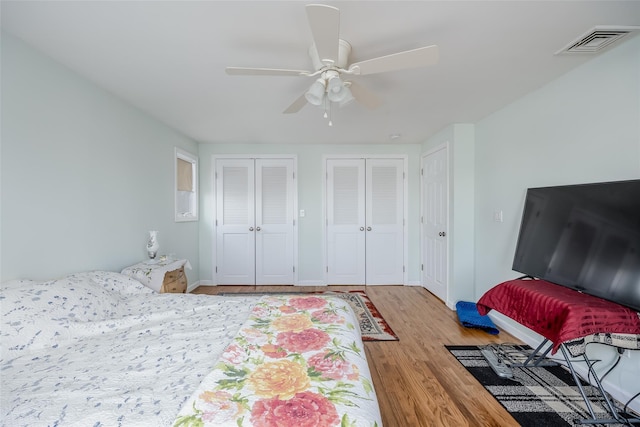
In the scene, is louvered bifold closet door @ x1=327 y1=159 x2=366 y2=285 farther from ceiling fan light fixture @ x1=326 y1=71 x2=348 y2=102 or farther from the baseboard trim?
ceiling fan light fixture @ x1=326 y1=71 x2=348 y2=102

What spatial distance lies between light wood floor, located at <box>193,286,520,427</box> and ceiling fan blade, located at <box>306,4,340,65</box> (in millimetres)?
2150

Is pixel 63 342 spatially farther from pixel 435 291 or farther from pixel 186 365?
pixel 435 291

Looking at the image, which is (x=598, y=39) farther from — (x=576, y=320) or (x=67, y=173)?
(x=67, y=173)

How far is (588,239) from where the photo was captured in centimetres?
168

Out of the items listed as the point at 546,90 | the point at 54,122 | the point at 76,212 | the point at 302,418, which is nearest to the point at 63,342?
the point at 76,212

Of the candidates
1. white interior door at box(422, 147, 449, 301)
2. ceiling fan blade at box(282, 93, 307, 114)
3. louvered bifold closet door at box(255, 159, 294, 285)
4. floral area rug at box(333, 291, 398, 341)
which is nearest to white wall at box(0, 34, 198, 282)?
louvered bifold closet door at box(255, 159, 294, 285)

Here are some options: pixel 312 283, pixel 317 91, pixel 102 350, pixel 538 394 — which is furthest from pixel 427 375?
pixel 312 283

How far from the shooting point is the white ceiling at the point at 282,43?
4.76 feet

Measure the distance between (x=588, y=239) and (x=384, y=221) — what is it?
286 cm

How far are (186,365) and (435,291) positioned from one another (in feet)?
12.1

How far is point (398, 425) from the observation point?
1.59m

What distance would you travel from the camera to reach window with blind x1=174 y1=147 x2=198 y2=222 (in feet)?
12.4

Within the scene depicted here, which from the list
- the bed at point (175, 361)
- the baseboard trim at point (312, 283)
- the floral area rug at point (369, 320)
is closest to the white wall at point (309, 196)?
the baseboard trim at point (312, 283)

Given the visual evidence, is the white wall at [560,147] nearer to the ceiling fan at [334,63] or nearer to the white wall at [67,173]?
the ceiling fan at [334,63]
